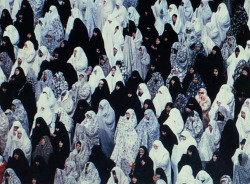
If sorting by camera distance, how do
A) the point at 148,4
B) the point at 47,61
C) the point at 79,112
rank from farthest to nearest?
the point at 148,4 → the point at 47,61 → the point at 79,112

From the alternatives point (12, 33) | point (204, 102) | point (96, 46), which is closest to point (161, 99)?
point (204, 102)

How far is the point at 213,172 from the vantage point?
19.7m

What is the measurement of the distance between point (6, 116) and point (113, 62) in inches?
115

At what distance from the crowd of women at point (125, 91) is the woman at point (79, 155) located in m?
0.02

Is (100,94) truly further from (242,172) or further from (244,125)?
(242,172)

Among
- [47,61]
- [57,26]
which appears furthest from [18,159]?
[57,26]

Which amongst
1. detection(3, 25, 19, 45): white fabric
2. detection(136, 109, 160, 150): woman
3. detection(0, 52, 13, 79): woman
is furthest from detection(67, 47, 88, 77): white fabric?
detection(136, 109, 160, 150): woman

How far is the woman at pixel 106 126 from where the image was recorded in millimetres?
21172

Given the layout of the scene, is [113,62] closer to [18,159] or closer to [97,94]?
[97,94]

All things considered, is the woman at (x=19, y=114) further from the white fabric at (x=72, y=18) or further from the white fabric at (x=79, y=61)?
the white fabric at (x=72, y=18)

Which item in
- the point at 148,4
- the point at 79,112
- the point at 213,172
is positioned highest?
the point at 148,4

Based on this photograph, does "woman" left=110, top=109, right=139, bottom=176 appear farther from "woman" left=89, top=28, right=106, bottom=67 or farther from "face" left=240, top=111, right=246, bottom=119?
"woman" left=89, top=28, right=106, bottom=67

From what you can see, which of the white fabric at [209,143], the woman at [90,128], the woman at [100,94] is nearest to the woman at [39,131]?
the woman at [90,128]

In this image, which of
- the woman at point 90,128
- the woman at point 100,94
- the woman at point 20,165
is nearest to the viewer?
the woman at point 20,165
